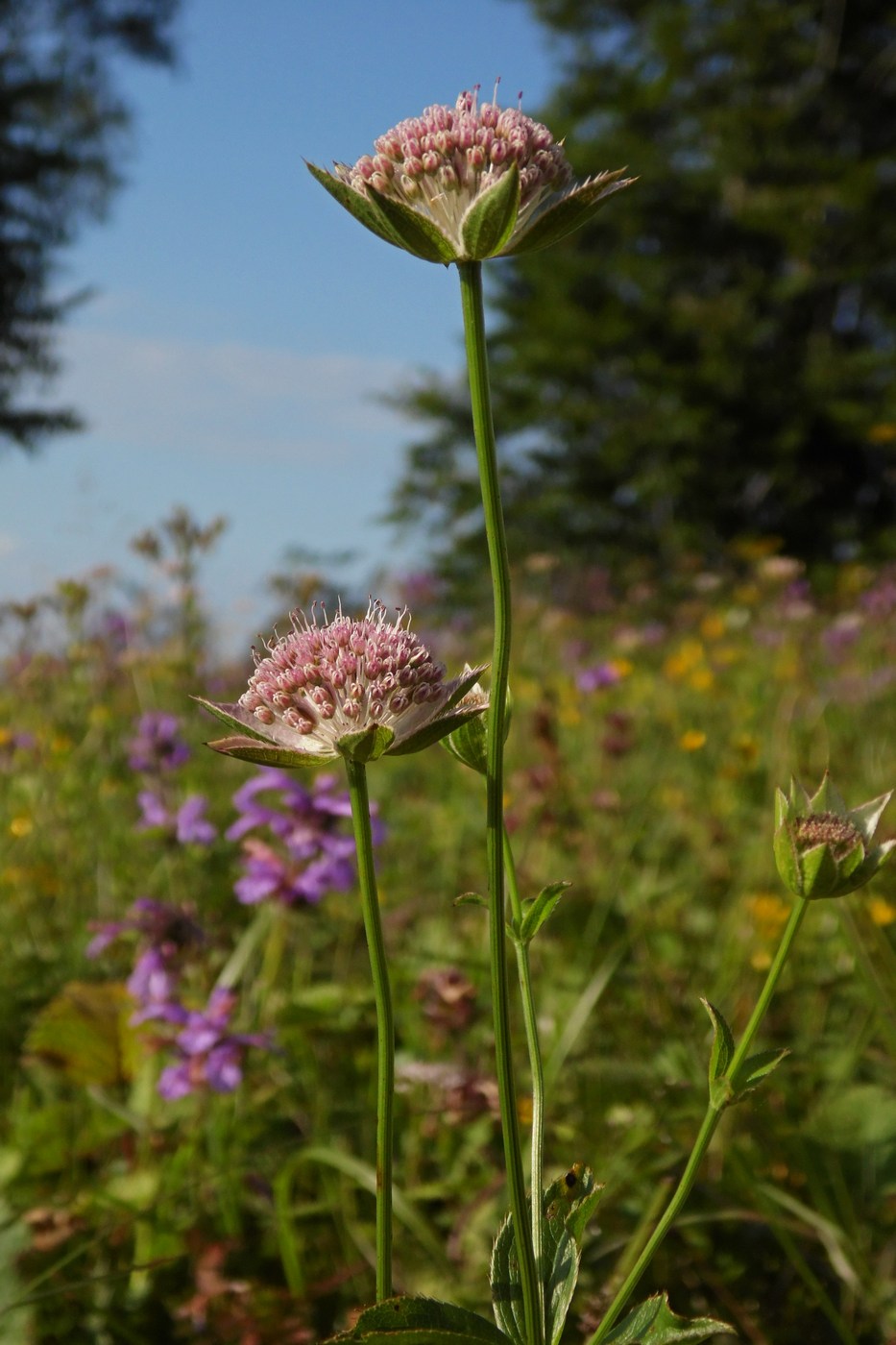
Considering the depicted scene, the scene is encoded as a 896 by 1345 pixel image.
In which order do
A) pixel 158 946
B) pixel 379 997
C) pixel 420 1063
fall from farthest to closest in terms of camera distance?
1. pixel 420 1063
2. pixel 158 946
3. pixel 379 997

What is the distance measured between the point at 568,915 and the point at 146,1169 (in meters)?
1.00

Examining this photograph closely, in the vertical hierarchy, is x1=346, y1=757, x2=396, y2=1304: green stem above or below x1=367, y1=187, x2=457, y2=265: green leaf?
below

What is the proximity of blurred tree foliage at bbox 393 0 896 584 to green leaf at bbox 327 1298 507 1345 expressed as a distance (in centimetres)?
1358

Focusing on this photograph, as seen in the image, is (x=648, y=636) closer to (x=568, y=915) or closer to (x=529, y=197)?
(x=568, y=915)

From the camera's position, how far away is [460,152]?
0.85 meters

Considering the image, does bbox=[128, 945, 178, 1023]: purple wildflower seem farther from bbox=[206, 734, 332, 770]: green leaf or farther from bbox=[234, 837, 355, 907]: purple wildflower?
bbox=[206, 734, 332, 770]: green leaf

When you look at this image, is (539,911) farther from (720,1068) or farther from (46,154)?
(46,154)

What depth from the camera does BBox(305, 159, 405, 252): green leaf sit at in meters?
0.78

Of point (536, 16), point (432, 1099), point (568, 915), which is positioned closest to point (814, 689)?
point (568, 915)

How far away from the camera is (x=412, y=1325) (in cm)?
77

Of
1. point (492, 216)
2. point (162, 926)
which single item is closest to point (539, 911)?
point (492, 216)

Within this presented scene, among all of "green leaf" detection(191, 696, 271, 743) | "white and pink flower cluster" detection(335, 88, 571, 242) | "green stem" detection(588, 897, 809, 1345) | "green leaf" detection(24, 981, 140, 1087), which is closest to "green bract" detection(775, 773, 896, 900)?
"green stem" detection(588, 897, 809, 1345)

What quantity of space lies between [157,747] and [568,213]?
1673mm

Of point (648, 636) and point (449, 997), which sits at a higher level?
point (648, 636)
